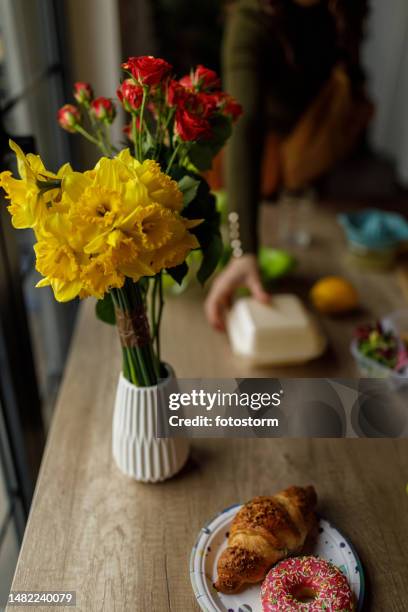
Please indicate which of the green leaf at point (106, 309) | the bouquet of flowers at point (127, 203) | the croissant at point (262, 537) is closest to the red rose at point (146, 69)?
the bouquet of flowers at point (127, 203)

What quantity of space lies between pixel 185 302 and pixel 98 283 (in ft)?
2.31

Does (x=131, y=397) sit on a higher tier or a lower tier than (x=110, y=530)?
higher

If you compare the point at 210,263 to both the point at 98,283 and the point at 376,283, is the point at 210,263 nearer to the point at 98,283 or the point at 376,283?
the point at 98,283

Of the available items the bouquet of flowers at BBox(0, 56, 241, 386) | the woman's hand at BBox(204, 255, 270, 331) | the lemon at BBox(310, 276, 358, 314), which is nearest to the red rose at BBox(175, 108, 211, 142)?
the bouquet of flowers at BBox(0, 56, 241, 386)

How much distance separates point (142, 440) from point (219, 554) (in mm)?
176

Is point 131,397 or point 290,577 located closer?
point 290,577

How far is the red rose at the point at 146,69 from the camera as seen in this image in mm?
528

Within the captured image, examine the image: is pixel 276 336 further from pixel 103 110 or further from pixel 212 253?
pixel 103 110

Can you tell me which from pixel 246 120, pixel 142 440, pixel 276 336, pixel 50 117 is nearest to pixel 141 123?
pixel 142 440

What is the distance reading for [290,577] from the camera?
1.94 ft

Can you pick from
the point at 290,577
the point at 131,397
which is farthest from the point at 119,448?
the point at 290,577

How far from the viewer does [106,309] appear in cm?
66

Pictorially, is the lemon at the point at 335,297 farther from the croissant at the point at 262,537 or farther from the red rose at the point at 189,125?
the red rose at the point at 189,125

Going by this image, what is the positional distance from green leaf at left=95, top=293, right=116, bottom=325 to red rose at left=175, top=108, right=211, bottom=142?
0.22m
